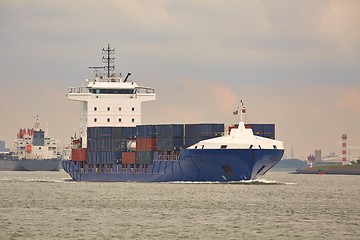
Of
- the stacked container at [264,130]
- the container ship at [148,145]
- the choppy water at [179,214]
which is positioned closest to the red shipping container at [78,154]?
the container ship at [148,145]

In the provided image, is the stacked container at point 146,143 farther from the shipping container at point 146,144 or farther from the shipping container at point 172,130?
the shipping container at point 172,130

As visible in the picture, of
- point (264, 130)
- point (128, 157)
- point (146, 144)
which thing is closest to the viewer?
point (264, 130)

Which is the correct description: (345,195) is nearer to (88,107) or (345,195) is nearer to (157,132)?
(157,132)

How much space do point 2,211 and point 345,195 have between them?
34.3 metres

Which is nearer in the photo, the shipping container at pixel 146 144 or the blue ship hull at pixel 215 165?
the blue ship hull at pixel 215 165

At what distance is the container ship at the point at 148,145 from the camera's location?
93.2m

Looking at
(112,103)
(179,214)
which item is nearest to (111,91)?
(112,103)

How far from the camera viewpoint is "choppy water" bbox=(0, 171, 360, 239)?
169ft

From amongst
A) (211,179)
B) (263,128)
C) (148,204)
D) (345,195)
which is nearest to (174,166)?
(211,179)

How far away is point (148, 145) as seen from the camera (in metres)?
102

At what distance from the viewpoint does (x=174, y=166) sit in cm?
9694

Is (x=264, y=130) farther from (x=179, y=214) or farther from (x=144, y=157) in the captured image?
(x=179, y=214)

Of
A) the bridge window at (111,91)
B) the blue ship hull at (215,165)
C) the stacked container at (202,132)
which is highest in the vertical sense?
the bridge window at (111,91)

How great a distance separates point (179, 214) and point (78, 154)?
2140 inches
